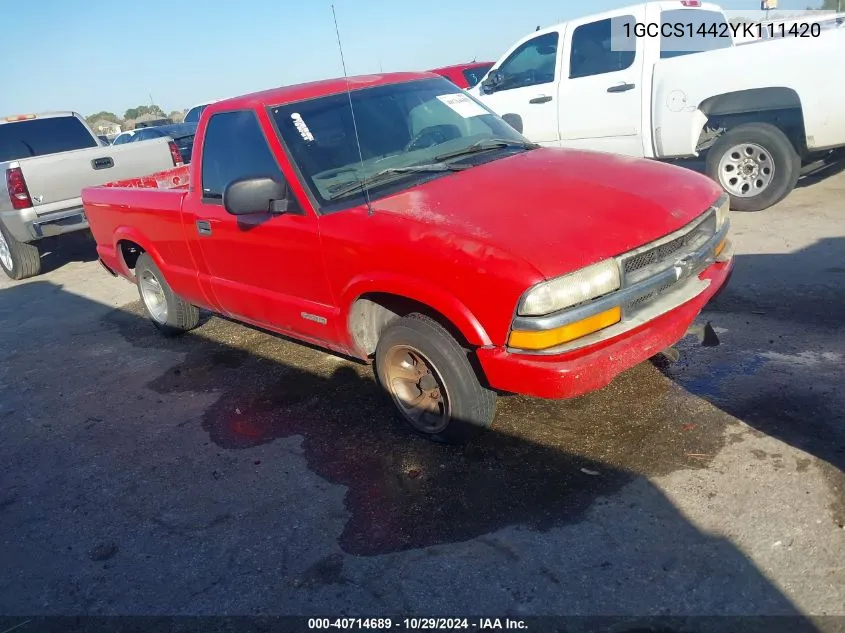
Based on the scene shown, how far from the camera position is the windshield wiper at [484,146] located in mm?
4005

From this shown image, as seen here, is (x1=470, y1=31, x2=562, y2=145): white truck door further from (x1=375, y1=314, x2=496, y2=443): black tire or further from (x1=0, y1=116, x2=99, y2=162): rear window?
(x1=0, y1=116, x2=99, y2=162): rear window

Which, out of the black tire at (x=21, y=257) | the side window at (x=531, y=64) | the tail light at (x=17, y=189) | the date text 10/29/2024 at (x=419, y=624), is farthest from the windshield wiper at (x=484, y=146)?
the black tire at (x=21, y=257)

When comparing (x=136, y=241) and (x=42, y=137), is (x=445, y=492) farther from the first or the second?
(x=42, y=137)

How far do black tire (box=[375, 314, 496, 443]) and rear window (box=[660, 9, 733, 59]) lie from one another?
562cm

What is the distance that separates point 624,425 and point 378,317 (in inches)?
55.5

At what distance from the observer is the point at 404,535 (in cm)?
289

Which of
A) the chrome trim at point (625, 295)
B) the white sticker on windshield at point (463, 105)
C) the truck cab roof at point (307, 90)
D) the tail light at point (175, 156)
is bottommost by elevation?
the chrome trim at point (625, 295)

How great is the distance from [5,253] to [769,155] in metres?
9.31

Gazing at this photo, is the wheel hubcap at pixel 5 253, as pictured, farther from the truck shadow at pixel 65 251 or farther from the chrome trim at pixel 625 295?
the chrome trim at pixel 625 295

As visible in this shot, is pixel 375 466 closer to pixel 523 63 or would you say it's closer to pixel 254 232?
pixel 254 232

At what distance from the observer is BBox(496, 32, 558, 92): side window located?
796 centimetres

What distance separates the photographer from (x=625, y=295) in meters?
2.92

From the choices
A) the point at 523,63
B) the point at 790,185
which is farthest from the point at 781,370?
the point at 523,63

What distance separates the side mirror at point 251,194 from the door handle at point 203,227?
2.93ft
